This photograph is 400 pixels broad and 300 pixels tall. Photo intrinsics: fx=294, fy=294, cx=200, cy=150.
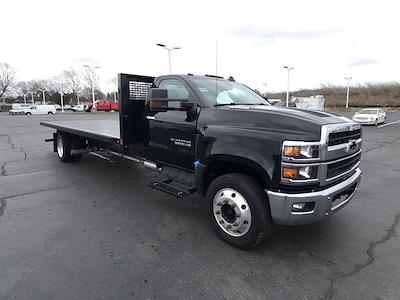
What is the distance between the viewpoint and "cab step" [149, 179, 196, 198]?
4.05 metres

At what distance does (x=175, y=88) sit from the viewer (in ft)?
14.8

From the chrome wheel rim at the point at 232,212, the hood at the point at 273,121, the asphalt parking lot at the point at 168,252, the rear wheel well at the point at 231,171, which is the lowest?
the asphalt parking lot at the point at 168,252

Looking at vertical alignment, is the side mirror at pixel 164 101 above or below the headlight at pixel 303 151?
above

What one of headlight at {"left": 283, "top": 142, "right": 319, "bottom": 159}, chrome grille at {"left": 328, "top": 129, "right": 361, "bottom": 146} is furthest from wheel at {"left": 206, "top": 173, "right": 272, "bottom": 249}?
chrome grille at {"left": 328, "top": 129, "right": 361, "bottom": 146}

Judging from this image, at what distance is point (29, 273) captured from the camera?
2.95 meters

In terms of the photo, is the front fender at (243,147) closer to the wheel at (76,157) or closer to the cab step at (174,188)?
the cab step at (174,188)

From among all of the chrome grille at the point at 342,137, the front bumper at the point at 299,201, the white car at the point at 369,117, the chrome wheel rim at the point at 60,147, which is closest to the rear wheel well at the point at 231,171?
the front bumper at the point at 299,201

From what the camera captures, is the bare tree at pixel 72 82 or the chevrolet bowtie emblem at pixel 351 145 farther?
the bare tree at pixel 72 82

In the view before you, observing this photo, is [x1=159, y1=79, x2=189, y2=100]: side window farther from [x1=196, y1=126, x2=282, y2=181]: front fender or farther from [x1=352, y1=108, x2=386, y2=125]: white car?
[x1=352, y1=108, x2=386, y2=125]: white car

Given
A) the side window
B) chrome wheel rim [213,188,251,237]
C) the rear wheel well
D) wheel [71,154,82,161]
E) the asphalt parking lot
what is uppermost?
the side window

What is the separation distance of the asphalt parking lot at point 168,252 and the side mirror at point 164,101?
5.36ft

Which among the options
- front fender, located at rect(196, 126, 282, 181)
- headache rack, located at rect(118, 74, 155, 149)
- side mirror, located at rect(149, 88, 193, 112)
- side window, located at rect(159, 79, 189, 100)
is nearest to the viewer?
front fender, located at rect(196, 126, 282, 181)

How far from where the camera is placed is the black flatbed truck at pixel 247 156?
9.81ft

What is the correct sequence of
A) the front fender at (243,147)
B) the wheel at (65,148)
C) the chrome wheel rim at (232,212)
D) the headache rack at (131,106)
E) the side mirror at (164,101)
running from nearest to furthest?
the front fender at (243,147), the chrome wheel rim at (232,212), the side mirror at (164,101), the headache rack at (131,106), the wheel at (65,148)
